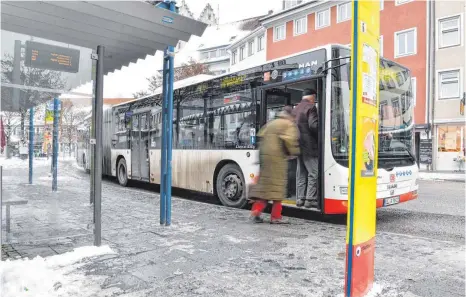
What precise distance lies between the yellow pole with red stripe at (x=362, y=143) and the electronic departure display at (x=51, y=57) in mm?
3740

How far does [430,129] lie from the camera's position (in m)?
25.8

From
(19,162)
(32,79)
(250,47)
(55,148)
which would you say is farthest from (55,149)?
(250,47)

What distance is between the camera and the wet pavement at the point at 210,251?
370cm

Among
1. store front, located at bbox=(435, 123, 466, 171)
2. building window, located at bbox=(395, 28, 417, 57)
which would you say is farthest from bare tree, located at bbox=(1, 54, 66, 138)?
building window, located at bbox=(395, 28, 417, 57)

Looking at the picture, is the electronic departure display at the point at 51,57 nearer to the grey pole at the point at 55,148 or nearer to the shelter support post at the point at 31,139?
the shelter support post at the point at 31,139

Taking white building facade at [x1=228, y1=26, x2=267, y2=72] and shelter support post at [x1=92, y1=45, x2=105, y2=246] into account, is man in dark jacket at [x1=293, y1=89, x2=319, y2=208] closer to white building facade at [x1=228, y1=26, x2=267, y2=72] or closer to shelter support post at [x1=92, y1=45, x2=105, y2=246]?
shelter support post at [x1=92, y1=45, x2=105, y2=246]

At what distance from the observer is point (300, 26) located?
36.7 m

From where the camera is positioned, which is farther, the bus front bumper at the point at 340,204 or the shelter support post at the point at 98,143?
the bus front bumper at the point at 340,204

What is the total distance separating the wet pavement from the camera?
3699 mm

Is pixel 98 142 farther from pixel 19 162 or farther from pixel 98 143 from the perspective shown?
pixel 19 162

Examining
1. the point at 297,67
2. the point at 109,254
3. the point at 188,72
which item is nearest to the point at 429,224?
the point at 297,67

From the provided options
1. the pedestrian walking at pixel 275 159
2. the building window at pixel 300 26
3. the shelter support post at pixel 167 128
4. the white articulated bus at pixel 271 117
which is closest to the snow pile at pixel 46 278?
the shelter support post at pixel 167 128

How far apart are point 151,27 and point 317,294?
3.83m

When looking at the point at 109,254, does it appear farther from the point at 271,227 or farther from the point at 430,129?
the point at 430,129
